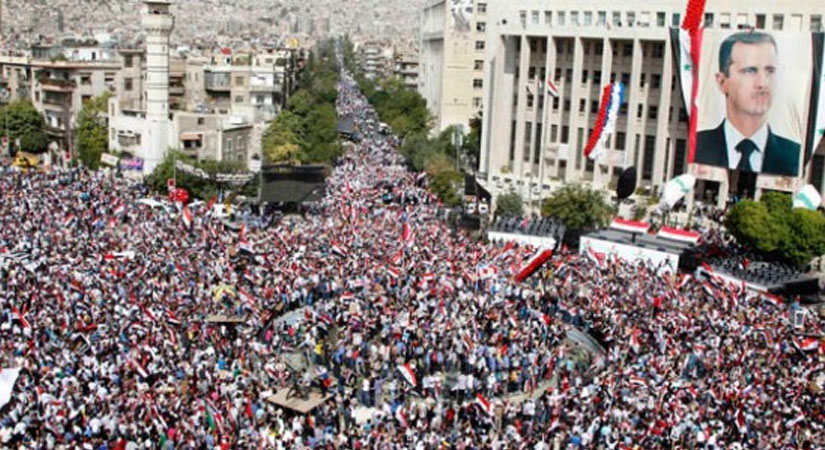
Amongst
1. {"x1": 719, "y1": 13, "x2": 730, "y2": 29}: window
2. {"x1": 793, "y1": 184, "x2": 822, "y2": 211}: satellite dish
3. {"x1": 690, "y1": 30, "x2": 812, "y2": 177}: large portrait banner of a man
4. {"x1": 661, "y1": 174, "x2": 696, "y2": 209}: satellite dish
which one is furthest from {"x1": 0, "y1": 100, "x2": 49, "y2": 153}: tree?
{"x1": 793, "y1": 184, "x2": 822, "y2": 211}: satellite dish

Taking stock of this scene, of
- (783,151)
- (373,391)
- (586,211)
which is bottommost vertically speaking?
(373,391)

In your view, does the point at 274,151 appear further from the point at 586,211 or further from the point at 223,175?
the point at 586,211

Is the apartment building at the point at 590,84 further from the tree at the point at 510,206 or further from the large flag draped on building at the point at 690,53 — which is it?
the tree at the point at 510,206

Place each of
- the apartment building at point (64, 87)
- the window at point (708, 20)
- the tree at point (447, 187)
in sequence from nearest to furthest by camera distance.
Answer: the window at point (708, 20), the tree at point (447, 187), the apartment building at point (64, 87)

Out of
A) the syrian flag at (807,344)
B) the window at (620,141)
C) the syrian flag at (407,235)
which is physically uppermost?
the window at (620,141)

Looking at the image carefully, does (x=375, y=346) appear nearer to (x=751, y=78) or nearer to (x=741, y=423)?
(x=741, y=423)

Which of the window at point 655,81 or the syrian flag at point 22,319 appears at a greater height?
the window at point 655,81

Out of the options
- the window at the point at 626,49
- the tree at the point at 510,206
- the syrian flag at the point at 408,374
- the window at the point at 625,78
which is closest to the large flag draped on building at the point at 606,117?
the window at the point at 625,78

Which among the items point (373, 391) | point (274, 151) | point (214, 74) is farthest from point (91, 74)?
point (373, 391)
